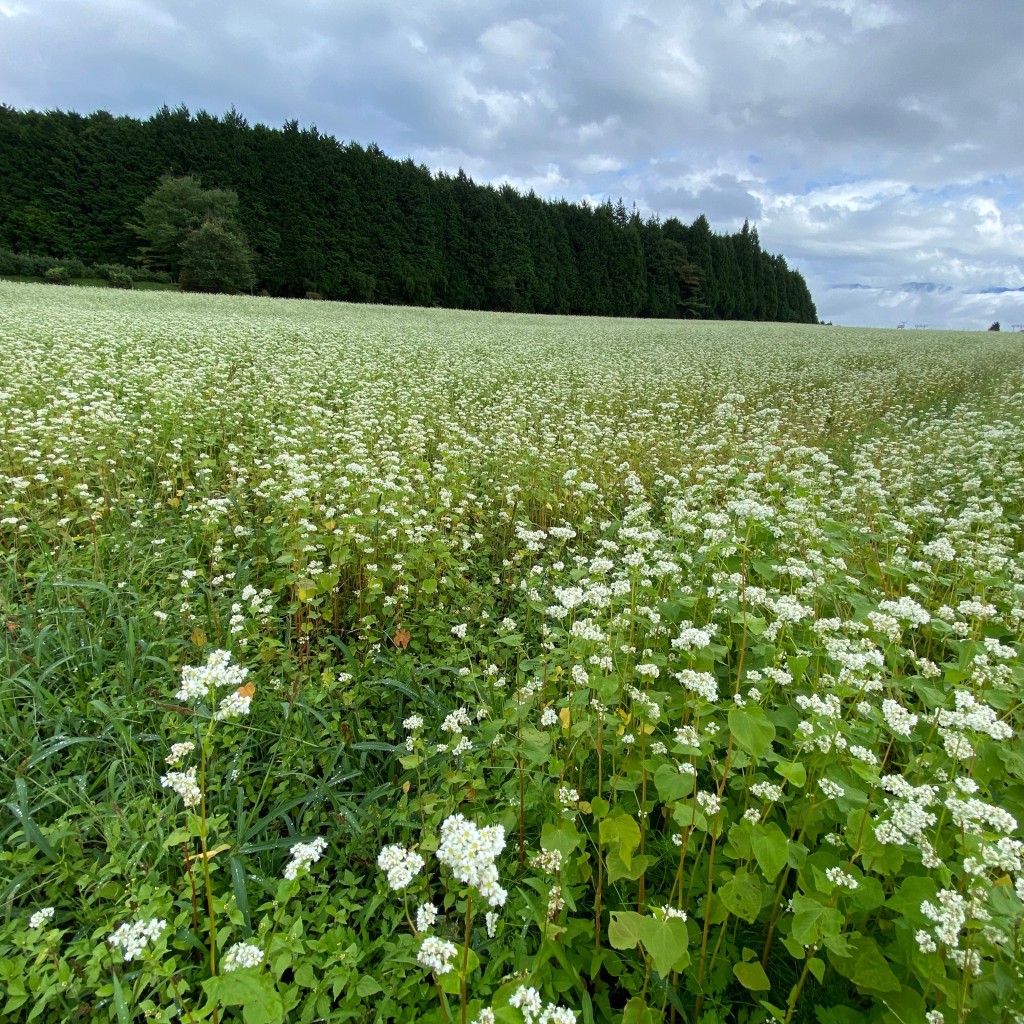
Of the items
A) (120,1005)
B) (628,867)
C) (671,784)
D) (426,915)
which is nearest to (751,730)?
(671,784)

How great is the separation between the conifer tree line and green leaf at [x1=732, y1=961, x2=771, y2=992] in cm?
5014

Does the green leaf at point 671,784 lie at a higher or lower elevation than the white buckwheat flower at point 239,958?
higher

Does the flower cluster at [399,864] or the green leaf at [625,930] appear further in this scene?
the green leaf at [625,930]

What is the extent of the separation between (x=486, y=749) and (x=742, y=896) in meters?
1.19

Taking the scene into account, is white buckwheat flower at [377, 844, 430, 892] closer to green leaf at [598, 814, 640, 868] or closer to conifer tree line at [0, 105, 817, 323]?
green leaf at [598, 814, 640, 868]

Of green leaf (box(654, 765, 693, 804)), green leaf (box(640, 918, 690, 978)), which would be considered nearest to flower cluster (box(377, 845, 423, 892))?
green leaf (box(640, 918, 690, 978))

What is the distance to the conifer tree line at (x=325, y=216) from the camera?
3925 centimetres

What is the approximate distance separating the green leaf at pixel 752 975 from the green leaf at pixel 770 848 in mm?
248

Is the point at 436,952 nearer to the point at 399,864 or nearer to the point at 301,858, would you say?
the point at 399,864

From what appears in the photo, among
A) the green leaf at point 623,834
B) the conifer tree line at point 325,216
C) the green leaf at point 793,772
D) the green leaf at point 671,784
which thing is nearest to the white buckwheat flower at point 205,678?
the green leaf at point 623,834

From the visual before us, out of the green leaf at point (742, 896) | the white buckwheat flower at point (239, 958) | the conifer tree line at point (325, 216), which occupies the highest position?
the conifer tree line at point (325, 216)

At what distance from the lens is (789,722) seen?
2.17 metres

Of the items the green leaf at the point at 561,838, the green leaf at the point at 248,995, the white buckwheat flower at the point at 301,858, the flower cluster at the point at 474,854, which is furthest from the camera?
the green leaf at the point at 561,838

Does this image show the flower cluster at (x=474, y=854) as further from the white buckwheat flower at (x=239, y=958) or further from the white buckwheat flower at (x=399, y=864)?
the white buckwheat flower at (x=239, y=958)
